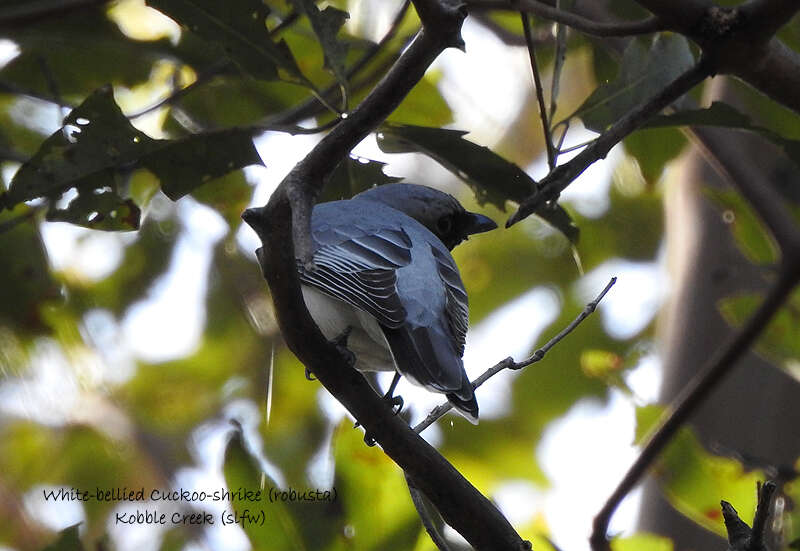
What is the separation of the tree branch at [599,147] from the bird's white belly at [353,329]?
76 centimetres

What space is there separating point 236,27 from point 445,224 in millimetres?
1694

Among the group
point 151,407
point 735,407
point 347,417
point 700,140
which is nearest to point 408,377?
point 347,417

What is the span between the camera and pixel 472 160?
129 inches

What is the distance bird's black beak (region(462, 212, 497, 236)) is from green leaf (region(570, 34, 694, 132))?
4.04 feet

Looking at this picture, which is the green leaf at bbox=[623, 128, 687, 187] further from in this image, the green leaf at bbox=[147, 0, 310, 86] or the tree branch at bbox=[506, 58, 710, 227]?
the green leaf at bbox=[147, 0, 310, 86]

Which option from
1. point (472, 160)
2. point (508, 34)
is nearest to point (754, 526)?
point (472, 160)

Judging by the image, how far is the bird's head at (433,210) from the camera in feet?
14.4

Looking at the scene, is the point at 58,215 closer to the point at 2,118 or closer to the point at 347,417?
the point at 347,417

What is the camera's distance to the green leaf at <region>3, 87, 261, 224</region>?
314cm

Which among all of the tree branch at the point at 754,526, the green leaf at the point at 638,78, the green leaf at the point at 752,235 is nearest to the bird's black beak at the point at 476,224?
the green leaf at the point at 752,235

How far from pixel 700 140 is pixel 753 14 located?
1515mm

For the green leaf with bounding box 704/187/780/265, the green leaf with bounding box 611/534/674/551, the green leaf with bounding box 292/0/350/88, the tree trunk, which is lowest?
the tree trunk

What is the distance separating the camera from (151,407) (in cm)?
737

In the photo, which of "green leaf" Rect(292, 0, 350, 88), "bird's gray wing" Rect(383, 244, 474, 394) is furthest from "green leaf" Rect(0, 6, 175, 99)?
"bird's gray wing" Rect(383, 244, 474, 394)
